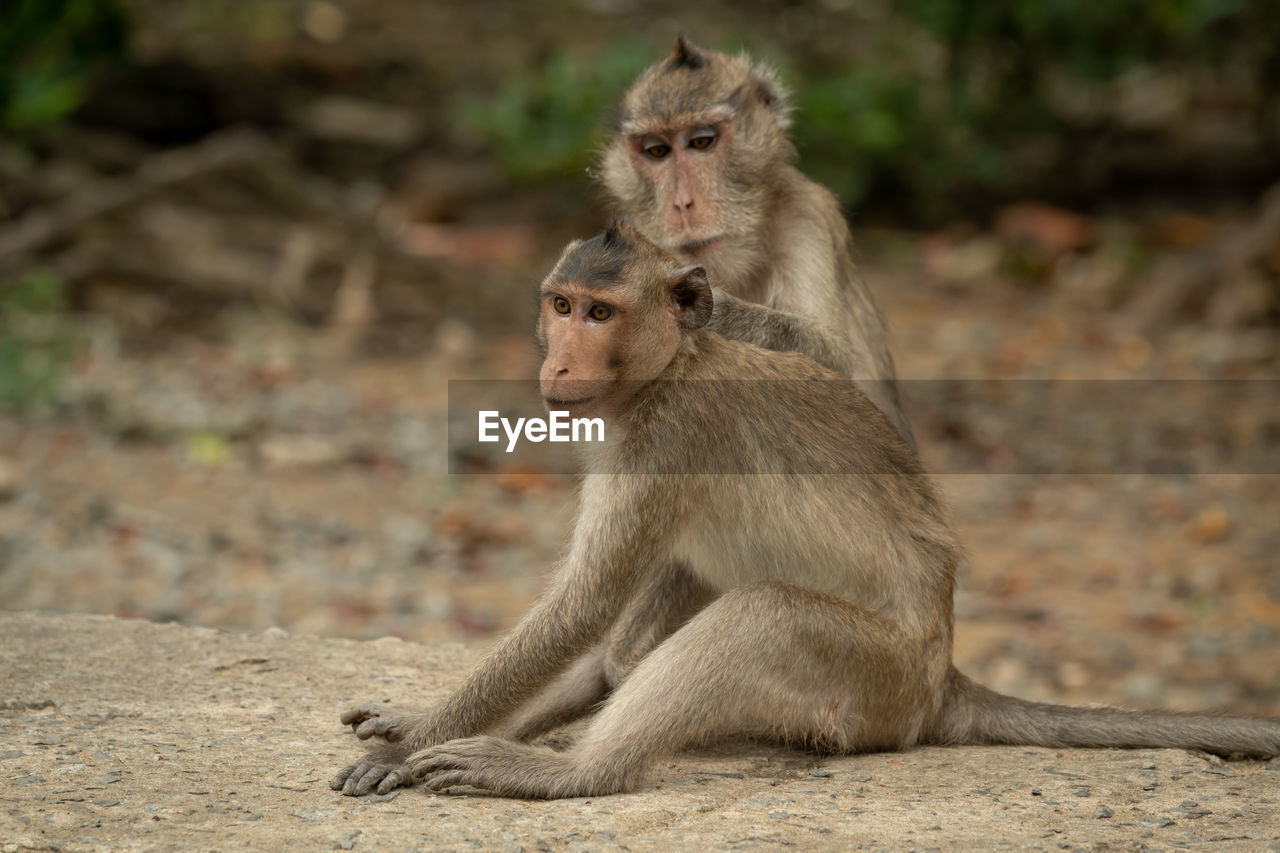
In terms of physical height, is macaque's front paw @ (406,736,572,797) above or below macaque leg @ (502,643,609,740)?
below

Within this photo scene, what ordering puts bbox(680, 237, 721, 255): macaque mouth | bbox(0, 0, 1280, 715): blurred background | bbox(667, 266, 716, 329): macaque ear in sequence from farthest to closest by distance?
bbox(0, 0, 1280, 715): blurred background
bbox(680, 237, 721, 255): macaque mouth
bbox(667, 266, 716, 329): macaque ear

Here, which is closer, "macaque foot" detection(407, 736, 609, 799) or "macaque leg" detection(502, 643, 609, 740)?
"macaque foot" detection(407, 736, 609, 799)

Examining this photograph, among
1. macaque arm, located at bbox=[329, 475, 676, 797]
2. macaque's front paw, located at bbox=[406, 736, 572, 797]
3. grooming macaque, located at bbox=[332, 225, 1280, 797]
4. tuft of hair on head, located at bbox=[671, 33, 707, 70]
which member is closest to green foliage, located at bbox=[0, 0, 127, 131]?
tuft of hair on head, located at bbox=[671, 33, 707, 70]

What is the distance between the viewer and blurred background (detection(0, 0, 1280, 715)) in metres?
7.70

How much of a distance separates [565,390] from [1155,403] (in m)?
7.61

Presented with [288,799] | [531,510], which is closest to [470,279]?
[531,510]

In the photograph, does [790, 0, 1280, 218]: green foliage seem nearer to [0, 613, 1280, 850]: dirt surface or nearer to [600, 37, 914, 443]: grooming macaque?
[600, 37, 914, 443]: grooming macaque

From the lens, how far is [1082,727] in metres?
4.24

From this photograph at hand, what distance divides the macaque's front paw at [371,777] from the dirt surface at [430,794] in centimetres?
4

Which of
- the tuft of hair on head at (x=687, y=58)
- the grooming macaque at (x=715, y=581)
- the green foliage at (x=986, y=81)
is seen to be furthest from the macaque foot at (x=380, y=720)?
the green foliage at (x=986, y=81)

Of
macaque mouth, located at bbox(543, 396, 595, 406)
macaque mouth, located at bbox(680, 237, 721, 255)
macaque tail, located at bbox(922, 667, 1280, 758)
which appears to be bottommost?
macaque tail, located at bbox(922, 667, 1280, 758)

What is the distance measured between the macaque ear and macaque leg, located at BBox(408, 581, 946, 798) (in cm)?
69

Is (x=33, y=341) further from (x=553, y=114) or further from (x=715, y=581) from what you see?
(x=715, y=581)

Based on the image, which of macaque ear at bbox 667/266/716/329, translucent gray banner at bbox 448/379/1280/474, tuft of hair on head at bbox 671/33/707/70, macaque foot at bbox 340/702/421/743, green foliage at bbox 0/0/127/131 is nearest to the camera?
macaque ear at bbox 667/266/716/329
